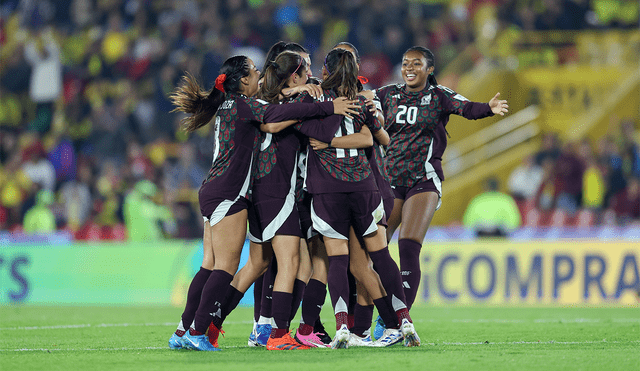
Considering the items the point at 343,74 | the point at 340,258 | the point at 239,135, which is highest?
the point at 343,74

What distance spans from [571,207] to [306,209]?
8.16m

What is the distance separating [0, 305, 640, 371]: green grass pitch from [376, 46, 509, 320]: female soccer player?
1.11m

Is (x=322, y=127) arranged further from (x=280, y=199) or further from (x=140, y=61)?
(x=140, y=61)

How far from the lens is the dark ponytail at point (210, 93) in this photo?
618cm

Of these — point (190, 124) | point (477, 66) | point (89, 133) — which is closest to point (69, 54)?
point (89, 133)

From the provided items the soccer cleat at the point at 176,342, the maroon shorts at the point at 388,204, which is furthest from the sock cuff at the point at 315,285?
the soccer cleat at the point at 176,342

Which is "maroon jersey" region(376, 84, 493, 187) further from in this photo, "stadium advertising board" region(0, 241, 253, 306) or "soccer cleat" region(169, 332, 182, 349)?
"stadium advertising board" region(0, 241, 253, 306)

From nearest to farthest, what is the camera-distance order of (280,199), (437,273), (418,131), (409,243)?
1. (280,199)
2. (409,243)
3. (418,131)
4. (437,273)

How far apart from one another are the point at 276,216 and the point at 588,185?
8933 millimetres

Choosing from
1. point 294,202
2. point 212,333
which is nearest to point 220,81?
point 294,202

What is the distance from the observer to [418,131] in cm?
718

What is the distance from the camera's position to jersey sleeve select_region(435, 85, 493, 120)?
22.7ft

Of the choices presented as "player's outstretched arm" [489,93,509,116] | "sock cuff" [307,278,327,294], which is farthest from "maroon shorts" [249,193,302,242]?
"player's outstretched arm" [489,93,509,116]

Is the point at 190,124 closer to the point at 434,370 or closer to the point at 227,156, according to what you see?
the point at 227,156
